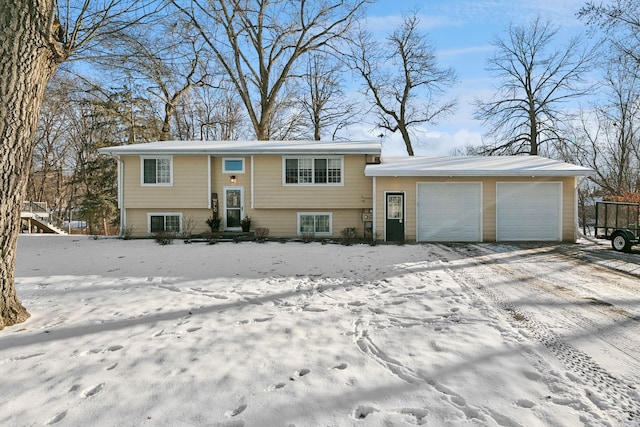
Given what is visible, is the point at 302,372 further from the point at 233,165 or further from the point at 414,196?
the point at 233,165

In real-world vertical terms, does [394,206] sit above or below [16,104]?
below

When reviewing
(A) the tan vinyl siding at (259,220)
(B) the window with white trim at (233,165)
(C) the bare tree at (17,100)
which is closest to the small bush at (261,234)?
(A) the tan vinyl siding at (259,220)

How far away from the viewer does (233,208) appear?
43.9 ft

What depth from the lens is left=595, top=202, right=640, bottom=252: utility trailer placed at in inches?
367

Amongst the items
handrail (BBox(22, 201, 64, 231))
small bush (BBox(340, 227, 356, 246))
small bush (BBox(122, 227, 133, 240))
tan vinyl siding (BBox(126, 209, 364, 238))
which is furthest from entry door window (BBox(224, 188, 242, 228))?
handrail (BBox(22, 201, 64, 231))

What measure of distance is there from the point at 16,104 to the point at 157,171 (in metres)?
10.3

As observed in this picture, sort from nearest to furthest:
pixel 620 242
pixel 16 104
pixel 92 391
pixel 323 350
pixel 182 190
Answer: pixel 92 391, pixel 323 350, pixel 16 104, pixel 620 242, pixel 182 190

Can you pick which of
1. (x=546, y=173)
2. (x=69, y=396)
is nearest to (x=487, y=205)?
(x=546, y=173)

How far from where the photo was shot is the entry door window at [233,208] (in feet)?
43.8

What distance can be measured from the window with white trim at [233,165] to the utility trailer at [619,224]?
41.4 feet

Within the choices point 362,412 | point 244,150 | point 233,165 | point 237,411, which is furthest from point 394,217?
point 237,411

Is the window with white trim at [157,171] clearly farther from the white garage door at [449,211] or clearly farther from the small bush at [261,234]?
the white garage door at [449,211]

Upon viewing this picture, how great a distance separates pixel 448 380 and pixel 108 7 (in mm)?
6596

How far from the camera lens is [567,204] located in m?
11.5
